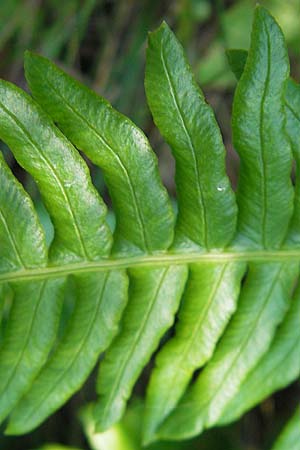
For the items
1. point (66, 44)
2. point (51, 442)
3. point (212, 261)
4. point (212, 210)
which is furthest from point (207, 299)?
point (66, 44)

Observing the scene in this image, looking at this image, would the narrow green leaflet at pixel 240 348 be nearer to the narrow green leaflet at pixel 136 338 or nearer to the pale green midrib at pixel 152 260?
the pale green midrib at pixel 152 260

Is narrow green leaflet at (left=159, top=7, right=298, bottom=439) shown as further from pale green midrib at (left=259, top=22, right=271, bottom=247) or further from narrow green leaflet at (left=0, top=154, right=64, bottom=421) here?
narrow green leaflet at (left=0, top=154, right=64, bottom=421)

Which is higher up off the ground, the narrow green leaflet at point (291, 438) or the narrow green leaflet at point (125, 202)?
the narrow green leaflet at point (125, 202)

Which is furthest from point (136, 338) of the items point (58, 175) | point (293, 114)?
point (293, 114)

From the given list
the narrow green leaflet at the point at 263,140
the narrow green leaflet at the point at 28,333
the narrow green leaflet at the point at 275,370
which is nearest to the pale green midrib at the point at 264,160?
the narrow green leaflet at the point at 263,140

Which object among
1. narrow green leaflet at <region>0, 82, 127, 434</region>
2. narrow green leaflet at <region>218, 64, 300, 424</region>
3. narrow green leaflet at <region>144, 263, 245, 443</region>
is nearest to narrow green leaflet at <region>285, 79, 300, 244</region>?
narrow green leaflet at <region>218, 64, 300, 424</region>
